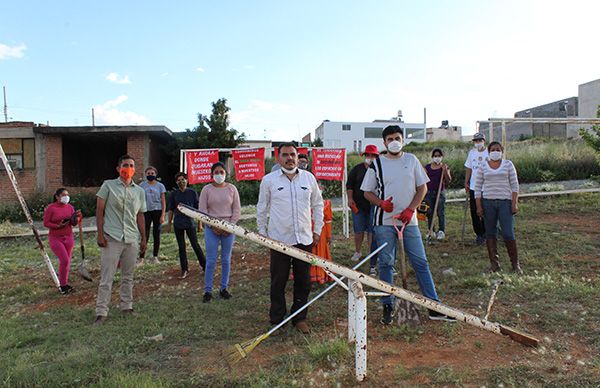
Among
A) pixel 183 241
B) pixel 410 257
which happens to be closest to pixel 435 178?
pixel 410 257

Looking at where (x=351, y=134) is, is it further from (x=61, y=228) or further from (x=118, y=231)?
(x=118, y=231)

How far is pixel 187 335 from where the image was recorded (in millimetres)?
4414

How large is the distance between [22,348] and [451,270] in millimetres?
5315

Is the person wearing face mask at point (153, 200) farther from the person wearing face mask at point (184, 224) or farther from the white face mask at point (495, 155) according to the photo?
the white face mask at point (495, 155)

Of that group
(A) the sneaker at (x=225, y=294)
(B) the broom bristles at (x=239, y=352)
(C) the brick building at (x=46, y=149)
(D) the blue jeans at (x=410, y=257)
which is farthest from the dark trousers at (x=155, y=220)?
(C) the brick building at (x=46, y=149)

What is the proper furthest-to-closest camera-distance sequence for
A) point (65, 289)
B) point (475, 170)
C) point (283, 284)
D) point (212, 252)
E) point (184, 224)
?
point (475, 170) → point (184, 224) → point (65, 289) → point (212, 252) → point (283, 284)

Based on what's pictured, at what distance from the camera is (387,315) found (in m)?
4.42

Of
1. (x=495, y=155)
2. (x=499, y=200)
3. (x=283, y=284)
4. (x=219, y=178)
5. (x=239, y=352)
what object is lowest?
(x=239, y=352)

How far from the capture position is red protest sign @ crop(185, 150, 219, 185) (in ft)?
32.7

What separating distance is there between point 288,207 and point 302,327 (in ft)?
3.91

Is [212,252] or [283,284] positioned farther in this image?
[212,252]

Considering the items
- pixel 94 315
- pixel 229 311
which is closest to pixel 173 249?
pixel 94 315

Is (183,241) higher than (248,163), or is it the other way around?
(248,163)

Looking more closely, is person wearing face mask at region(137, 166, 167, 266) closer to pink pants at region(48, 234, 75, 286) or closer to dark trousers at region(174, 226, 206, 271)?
dark trousers at region(174, 226, 206, 271)
